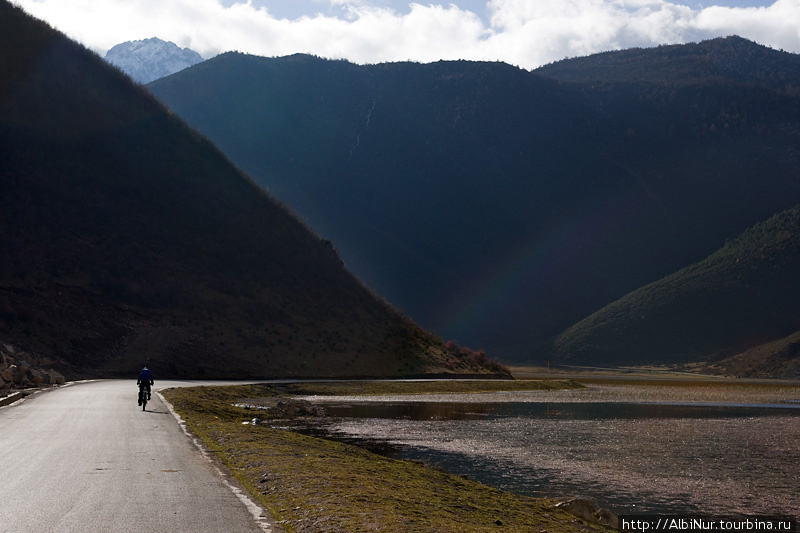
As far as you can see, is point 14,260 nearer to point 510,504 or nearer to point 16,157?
point 16,157

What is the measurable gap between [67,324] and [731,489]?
5252cm

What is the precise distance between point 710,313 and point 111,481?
118 metres

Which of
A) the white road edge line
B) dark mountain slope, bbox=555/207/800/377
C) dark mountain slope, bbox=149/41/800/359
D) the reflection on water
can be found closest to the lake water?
the reflection on water

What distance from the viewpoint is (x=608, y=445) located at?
28.9 meters

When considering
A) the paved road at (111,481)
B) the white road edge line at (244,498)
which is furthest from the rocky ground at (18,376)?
the white road edge line at (244,498)

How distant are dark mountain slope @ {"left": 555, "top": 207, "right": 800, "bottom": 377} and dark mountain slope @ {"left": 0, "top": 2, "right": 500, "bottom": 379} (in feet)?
161

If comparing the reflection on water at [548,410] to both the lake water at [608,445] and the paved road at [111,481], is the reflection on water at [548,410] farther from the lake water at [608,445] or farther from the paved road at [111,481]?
the paved road at [111,481]

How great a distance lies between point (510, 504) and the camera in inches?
637

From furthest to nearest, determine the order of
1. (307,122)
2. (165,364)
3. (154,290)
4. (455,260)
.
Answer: (307,122), (455,260), (154,290), (165,364)

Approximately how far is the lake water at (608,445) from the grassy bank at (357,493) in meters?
2.86

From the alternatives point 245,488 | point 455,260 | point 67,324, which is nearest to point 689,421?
point 245,488

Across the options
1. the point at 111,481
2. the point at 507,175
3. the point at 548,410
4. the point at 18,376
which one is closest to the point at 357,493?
the point at 111,481

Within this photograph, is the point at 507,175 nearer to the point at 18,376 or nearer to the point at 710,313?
the point at 710,313

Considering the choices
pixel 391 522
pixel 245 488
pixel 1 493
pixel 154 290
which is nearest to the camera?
pixel 391 522
